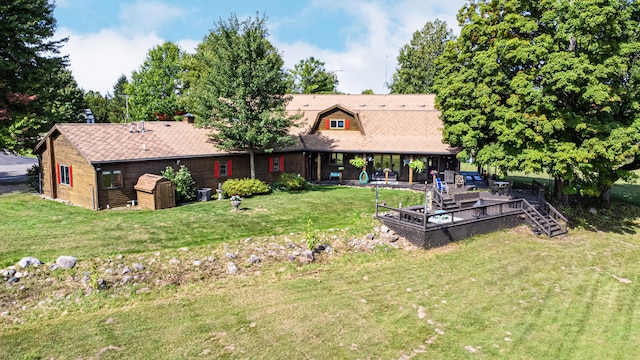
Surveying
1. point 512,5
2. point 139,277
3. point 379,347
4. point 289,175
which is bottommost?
point 379,347

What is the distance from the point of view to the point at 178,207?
69.5ft

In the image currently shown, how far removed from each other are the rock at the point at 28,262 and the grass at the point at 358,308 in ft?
3.35

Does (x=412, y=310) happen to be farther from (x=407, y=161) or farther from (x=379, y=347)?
(x=407, y=161)

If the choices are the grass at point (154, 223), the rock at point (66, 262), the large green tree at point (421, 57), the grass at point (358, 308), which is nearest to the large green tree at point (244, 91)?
the grass at point (154, 223)

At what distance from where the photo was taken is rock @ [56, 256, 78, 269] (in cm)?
1302

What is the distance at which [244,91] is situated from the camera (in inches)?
946

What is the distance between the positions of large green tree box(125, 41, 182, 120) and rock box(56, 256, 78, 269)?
124 feet

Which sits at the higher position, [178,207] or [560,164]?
[560,164]

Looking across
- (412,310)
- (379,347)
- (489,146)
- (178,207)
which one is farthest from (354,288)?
(489,146)

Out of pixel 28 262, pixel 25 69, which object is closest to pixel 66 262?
pixel 28 262

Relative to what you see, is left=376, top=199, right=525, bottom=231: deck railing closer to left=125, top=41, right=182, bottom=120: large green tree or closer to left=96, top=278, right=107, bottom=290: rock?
left=96, top=278, right=107, bottom=290: rock

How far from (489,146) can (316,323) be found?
15.8 metres

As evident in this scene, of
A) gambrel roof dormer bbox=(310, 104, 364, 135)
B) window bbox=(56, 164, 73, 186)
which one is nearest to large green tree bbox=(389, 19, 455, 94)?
gambrel roof dormer bbox=(310, 104, 364, 135)

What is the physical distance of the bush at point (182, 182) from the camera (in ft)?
72.0
